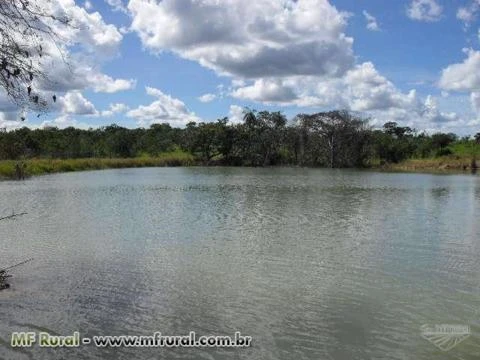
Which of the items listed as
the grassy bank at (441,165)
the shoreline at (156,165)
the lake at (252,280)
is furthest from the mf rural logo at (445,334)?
the grassy bank at (441,165)

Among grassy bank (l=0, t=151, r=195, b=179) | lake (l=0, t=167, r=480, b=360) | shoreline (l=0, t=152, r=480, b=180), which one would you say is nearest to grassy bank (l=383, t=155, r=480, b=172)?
shoreline (l=0, t=152, r=480, b=180)

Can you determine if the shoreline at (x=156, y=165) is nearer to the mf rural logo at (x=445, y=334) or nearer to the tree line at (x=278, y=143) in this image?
the tree line at (x=278, y=143)

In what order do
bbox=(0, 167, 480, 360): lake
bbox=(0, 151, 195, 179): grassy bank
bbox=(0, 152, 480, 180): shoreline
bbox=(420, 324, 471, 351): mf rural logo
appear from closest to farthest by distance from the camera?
bbox=(420, 324, 471, 351): mf rural logo → bbox=(0, 167, 480, 360): lake → bbox=(0, 151, 195, 179): grassy bank → bbox=(0, 152, 480, 180): shoreline

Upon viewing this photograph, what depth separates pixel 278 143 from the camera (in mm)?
104125

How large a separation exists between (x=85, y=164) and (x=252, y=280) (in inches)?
2714

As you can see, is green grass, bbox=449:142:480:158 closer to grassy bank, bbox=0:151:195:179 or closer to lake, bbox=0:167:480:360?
grassy bank, bbox=0:151:195:179

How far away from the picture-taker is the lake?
864 centimetres

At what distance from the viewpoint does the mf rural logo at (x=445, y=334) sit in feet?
27.9

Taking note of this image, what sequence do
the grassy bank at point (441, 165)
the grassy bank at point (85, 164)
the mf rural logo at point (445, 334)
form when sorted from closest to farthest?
the mf rural logo at point (445, 334) → the grassy bank at point (85, 164) → the grassy bank at point (441, 165)

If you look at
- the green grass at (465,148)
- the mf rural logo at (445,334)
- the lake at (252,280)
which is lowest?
the mf rural logo at (445,334)

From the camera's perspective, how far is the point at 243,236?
18.3 m

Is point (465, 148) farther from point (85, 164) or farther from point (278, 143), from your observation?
point (85, 164)

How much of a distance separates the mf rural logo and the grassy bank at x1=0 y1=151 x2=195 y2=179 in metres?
32.8

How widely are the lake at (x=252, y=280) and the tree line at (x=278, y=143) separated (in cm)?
7446
